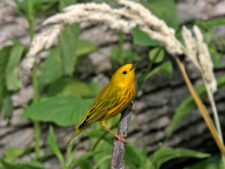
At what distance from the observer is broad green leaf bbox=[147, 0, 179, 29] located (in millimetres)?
2260

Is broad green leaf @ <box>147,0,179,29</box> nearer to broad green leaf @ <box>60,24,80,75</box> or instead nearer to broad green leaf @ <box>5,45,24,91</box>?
broad green leaf @ <box>60,24,80,75</box>

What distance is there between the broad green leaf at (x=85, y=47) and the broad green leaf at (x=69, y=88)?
163 millimetres

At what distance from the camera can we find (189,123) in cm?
275

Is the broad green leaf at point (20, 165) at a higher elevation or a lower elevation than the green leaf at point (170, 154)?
higher

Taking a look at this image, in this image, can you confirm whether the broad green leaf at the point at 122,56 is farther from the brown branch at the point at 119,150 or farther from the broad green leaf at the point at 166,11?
the brown branch at the point at 119,150

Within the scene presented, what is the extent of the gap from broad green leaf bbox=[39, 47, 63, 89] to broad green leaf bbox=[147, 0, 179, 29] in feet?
1.83

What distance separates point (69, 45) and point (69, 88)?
31 cm

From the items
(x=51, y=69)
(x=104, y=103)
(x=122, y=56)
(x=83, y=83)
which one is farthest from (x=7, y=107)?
(x=104, y=103)

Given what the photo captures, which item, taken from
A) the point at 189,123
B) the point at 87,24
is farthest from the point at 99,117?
the point at 189,123

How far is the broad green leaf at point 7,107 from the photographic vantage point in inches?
89.4

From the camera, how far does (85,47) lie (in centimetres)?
242

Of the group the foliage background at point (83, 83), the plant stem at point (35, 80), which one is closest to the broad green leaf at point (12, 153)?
the foliage background at point (83, 83)

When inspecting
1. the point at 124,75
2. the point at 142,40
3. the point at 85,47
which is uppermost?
the point at 85,47

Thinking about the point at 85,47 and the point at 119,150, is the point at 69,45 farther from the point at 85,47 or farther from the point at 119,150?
the point at 119,150
